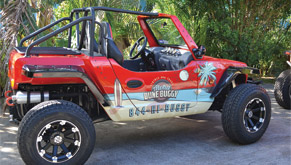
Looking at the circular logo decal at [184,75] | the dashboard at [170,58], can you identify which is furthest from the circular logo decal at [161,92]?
the dashboard at [170,58]

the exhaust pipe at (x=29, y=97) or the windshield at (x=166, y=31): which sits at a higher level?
the windshield at (x=166, y=31)

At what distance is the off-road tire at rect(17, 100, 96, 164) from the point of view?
2988mm

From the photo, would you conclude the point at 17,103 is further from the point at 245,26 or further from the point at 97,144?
the point at 245,26

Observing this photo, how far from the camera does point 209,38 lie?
8.84m

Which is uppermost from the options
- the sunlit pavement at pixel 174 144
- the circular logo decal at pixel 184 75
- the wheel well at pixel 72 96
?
the circular logo decal at pixel 184 75

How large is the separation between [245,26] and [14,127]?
675 cm

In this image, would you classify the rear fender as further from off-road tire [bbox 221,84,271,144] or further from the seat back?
the seat back

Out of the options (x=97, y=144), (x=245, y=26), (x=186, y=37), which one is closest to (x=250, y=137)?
(x=186, y=37)

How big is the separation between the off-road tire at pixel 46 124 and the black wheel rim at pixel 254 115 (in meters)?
1.98

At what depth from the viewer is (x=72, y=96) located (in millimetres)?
3668

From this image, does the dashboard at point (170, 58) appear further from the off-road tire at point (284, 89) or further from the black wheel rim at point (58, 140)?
the off-road tire at point (284, 89)

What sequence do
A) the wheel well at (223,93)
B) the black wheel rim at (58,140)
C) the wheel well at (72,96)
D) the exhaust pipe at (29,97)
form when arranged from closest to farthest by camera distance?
the black wheel rim at (58,140) < the exhaust pipe at (29,97) < the wheel well at (72,96) < the wheel well at (223,93)

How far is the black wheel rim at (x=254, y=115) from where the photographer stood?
411cm

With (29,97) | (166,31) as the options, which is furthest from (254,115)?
(166,31)
